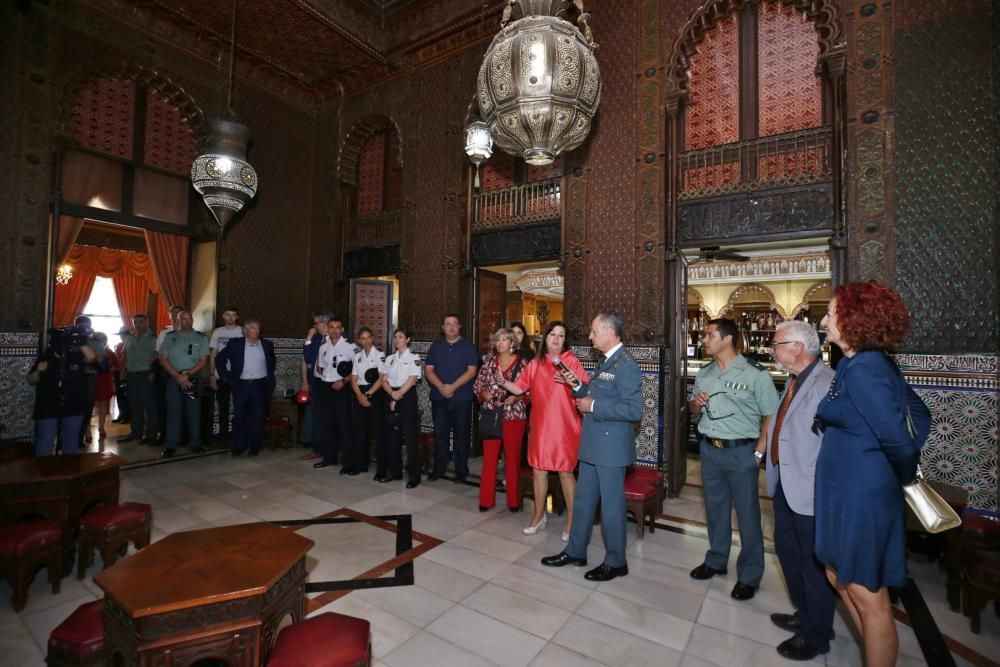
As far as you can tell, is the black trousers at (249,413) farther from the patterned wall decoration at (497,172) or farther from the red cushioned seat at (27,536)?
the patterned wall decoration at (497,172)

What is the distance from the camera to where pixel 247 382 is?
21.5ft

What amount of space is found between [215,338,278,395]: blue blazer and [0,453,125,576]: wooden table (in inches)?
120

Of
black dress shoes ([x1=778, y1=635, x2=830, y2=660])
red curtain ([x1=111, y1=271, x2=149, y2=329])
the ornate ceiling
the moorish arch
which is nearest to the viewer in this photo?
black dress shoes ([x1=778, y1=635, x2=830, y2=660])

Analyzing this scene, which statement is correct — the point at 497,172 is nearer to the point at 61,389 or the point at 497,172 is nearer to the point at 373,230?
the point at 373,230

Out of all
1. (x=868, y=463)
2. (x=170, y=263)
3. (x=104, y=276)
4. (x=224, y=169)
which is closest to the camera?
(x=868, y=463)

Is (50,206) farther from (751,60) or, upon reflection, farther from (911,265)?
(911,265)

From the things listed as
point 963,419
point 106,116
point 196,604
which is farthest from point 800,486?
point 106,116

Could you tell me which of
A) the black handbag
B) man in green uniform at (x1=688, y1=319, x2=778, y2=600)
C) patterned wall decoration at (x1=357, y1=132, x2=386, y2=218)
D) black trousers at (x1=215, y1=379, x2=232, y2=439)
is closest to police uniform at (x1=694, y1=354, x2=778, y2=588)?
man in green uniform at (x1=688, y1=319, x2=778, y2=600)

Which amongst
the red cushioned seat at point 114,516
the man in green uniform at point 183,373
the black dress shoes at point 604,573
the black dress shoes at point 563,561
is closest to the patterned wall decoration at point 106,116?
the man in green uniform at point 183,373

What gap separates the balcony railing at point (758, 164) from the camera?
4840 millimetres

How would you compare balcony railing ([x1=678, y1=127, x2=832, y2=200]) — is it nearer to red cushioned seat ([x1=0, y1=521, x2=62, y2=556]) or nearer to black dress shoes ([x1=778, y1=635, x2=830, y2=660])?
black dress shoes ([x1=778, y1=635, x2=830, y2=660])

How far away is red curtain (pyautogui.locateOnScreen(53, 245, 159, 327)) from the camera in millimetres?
11242

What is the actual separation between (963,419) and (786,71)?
3.87 metres

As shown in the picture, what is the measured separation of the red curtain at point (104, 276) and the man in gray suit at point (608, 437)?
446 inches
